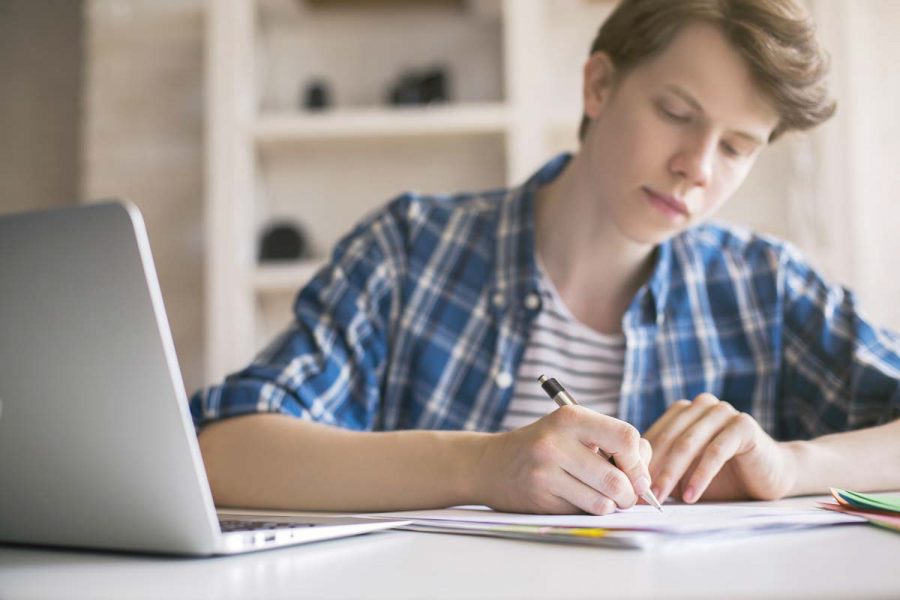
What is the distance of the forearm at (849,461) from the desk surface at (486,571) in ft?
1.10

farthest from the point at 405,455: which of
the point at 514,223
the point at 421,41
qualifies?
the point at 421,41

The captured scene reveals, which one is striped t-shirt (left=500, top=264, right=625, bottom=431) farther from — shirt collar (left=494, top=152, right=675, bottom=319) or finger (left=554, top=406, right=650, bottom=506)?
finger (left=554, top=406, right=650, bottom=506)

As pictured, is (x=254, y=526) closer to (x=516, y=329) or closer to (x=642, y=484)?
(x=642, y=484)

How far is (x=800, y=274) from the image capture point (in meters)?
1.40

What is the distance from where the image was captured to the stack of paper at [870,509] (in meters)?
0.65

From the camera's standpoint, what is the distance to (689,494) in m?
0.85

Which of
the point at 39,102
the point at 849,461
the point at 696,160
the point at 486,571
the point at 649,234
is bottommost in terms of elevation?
the point at 849,461

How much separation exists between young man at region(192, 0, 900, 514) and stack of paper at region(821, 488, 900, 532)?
124mm

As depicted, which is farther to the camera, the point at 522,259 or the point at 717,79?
the point at 522,259

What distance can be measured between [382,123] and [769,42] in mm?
1516

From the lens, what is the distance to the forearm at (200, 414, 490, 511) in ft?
2.79

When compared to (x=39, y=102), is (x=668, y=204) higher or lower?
lower

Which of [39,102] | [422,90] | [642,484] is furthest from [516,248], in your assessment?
[39,102]

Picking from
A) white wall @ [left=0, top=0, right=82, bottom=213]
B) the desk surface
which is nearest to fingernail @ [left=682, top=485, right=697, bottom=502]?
the desk surface
